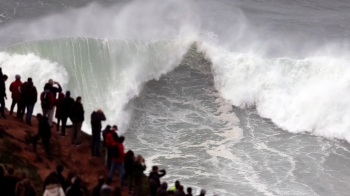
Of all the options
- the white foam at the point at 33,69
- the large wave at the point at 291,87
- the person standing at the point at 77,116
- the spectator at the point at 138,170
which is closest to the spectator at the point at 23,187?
the spectator at the point at 138,170

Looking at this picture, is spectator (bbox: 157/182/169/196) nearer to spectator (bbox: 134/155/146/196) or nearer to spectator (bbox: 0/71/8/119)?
spectator (bbox: 134/155/146/196)

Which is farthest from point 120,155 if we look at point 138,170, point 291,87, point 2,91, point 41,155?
point 291,87

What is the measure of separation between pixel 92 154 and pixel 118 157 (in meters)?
2.05

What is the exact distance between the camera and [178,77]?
36344 mm

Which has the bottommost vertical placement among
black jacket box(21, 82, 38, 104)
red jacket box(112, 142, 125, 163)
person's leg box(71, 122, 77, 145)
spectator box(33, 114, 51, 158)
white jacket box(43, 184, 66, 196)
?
white jacket box(43, 184, 66, 196)

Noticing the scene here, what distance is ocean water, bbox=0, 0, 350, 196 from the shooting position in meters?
25.4

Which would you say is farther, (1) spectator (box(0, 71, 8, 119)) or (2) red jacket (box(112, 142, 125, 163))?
(1) spectator (box(0, 71, 8, 119))

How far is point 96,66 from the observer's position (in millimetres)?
32500

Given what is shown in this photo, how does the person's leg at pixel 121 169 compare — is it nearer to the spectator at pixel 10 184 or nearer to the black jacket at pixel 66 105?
the black jacket at pixel 66 105

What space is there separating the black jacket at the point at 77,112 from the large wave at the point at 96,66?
11.3 metres

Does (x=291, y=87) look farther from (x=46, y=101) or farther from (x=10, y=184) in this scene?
(x=10, y=184)

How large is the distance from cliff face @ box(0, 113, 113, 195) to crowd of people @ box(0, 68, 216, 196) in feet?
0.68

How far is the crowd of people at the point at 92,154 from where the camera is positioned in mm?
11055

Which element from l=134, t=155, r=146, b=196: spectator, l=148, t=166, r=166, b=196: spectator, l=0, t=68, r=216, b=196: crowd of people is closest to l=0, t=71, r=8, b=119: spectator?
l=0, t=68, r=216, b=196: crowd of people
